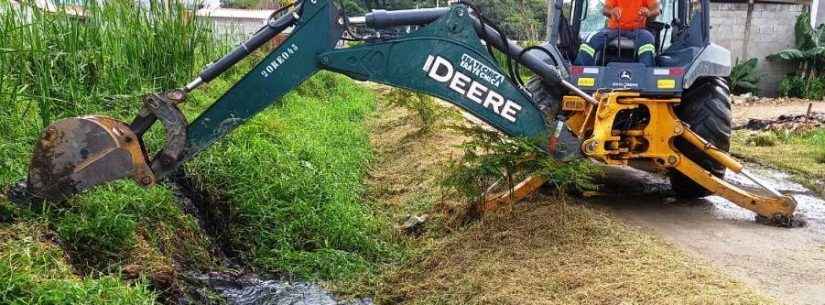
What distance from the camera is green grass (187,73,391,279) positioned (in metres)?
4.68

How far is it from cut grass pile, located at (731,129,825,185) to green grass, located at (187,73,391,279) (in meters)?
4.60

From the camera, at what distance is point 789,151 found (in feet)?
29.6

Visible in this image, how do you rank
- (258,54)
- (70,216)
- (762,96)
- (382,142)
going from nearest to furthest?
(70,216), (382,142), (258,54), (762,96)

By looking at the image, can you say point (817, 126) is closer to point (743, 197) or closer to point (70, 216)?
point (743, 197)

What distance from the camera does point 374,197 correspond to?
6191mm

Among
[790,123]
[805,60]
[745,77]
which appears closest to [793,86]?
[805,60]

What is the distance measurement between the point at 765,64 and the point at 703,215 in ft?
44.3

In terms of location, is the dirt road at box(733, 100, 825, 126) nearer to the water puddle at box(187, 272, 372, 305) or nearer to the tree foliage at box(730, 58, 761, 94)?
the tree foliage at box(730, 58, 761, 94)

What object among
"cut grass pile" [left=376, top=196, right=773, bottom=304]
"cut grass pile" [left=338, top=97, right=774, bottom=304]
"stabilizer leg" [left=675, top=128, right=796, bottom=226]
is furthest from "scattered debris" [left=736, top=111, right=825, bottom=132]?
"cut grass pile" [left=376, top=196, right=773, bottom=304]

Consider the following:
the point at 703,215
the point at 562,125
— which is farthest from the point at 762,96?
the point at 562,125

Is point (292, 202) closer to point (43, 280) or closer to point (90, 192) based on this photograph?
point (90, 192)

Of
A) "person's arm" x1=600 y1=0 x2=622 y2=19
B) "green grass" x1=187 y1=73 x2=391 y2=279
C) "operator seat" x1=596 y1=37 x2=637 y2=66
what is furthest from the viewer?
"person's arm" x1=600 y1=0 x2=622 y2=19

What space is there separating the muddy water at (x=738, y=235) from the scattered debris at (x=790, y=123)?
4.08m

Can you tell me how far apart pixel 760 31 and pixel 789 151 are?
9.36 meters
